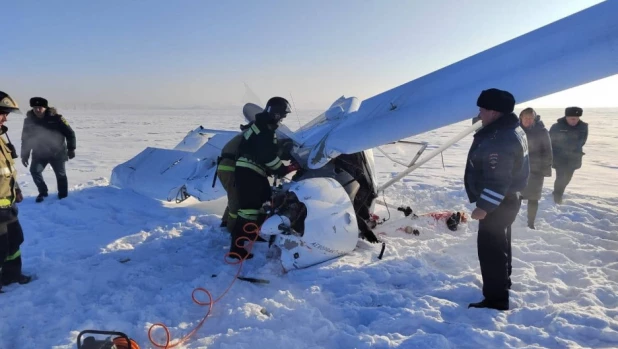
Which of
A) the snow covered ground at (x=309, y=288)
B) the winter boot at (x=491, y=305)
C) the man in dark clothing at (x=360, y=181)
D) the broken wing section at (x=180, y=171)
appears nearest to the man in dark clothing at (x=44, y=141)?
the snow covered ground at (x=309, y=288)

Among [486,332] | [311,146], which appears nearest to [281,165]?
[311,146]

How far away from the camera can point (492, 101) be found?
3.25 meters

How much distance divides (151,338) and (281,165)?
7.93 feet

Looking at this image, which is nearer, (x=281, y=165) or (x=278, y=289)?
(x=278, y=289)

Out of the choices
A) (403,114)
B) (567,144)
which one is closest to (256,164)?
(403,114)

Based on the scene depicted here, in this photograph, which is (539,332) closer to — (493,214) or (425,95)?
(493,214)

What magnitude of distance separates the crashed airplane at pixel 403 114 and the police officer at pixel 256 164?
306mm

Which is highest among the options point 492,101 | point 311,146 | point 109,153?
point 492,101

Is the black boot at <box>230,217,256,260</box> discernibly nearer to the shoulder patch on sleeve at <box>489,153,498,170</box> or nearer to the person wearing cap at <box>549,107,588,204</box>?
the shoulder patch on sleeve at <box>489,153,498,170</box>

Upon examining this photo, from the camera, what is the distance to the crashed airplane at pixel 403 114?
3383 mm

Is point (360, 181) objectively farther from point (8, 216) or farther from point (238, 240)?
point (8, 216)

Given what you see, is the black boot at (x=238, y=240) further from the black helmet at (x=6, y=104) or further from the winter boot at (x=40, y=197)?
the winter boot at (x=40, y=197)

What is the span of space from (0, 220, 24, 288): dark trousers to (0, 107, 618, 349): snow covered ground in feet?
0.59

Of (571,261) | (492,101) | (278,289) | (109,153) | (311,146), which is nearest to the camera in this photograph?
(492,101)
